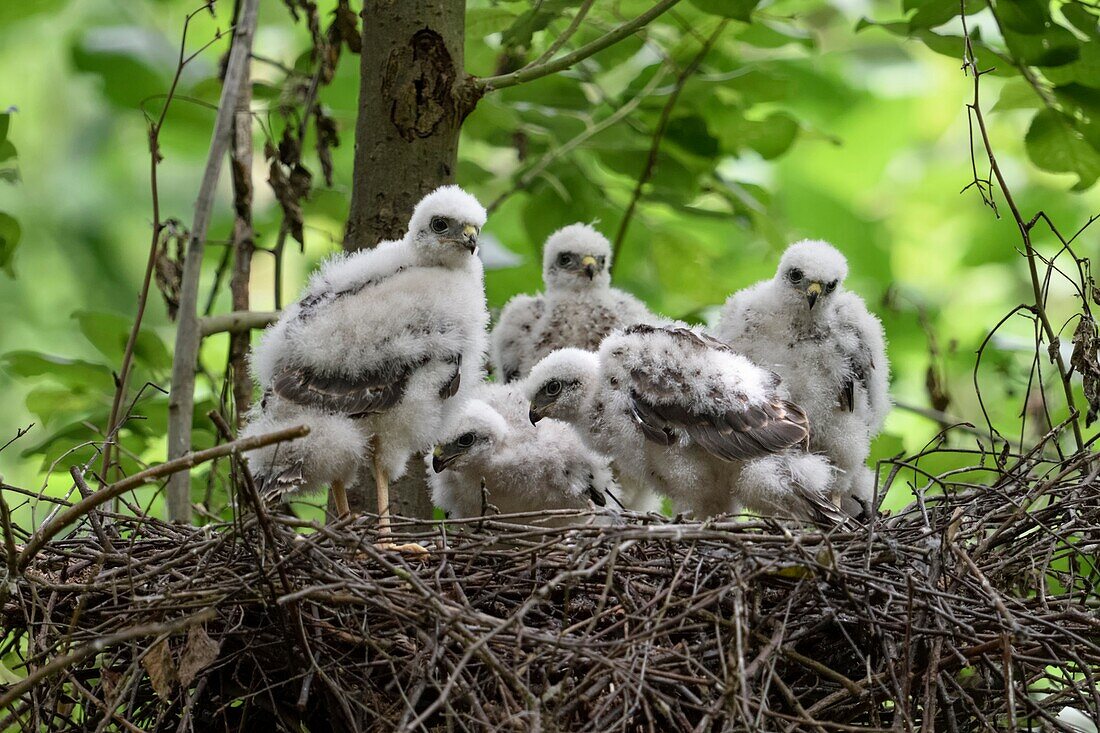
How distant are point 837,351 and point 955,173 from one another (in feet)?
16.8

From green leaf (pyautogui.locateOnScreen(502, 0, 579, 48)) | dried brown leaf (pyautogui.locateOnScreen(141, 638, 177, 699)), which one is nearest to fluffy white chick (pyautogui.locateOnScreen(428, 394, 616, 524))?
green leaf (pyautogui.locateOnScreen(502, 0, 579, 48))

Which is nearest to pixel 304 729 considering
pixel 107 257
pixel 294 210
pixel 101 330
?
pixel 294 210

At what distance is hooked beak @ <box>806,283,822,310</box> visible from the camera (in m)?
3.98

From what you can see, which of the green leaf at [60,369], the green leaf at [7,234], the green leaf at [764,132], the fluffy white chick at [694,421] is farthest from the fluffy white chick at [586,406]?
the green leaf at [7,234]

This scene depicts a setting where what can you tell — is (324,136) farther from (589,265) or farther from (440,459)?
(440,459)

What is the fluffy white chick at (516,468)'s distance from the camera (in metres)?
4.04

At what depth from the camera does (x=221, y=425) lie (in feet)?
7.68

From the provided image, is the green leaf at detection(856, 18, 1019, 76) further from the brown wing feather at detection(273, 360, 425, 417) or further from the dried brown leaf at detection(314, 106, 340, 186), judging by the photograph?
the brown wing feather at detection(273, 360, 425, 417)

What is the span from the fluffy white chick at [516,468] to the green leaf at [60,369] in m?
1.47

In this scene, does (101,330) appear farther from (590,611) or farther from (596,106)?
(590,611)

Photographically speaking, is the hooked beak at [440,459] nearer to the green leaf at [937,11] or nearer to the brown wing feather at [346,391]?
the brown wing feather at [346,391]

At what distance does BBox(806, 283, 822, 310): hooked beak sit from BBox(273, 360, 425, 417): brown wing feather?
1.46 meters

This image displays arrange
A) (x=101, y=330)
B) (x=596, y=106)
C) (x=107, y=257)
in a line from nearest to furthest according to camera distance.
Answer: (x=101, y=330) < (x=596, y=106) < (x=107, y=257)

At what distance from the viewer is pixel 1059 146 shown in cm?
436
